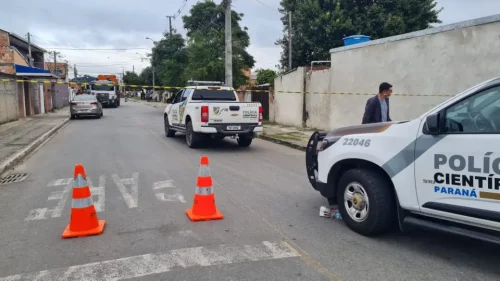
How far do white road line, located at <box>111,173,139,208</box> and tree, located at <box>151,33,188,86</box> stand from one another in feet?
70.5

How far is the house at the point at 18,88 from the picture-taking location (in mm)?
19047

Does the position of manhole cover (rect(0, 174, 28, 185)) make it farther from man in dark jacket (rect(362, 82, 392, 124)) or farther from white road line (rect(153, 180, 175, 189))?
man in dark jacket (rect(362, 82, 392, 124))

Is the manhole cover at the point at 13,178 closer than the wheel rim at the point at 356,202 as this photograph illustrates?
No

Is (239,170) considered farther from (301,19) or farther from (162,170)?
(301,19)

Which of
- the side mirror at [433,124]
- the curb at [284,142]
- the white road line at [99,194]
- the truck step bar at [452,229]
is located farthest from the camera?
the curb at [284,142]

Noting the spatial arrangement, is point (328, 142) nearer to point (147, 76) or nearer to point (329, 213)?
point (329, 213)

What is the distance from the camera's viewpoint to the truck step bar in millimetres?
3533

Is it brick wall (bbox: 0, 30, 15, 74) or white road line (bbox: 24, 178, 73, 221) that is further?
brick wall (bbox: 0, 30, 15, 74)

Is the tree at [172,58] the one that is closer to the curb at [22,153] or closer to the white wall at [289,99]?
the white wall at [289,99]

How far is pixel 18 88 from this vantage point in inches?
848

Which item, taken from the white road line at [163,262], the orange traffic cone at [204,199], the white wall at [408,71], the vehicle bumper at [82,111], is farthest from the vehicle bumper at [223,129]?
the vehicle bumper at [82,111]

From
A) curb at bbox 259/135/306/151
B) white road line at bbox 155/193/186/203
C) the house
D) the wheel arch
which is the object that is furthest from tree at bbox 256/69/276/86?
the wheel arch

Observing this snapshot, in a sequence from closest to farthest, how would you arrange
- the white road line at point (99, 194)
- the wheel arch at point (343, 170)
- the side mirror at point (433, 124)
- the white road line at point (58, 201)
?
the side mirror at point (433, 124), the wheel arch at point (343, 170), the white road line at point (58, 201), the white road line at point (99, 194)

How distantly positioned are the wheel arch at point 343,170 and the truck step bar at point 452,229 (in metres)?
0.39
